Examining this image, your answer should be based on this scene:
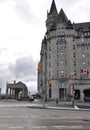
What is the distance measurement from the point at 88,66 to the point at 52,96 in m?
17.3

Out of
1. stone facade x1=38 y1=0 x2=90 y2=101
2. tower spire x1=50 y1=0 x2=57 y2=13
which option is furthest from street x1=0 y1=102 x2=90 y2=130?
tower spire x1=50 y1=0 x2=57 y2=13

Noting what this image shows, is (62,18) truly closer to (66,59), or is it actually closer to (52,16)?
(52,16)

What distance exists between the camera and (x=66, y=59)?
92.8 metres

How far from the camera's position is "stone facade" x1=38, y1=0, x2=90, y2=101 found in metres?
90.8

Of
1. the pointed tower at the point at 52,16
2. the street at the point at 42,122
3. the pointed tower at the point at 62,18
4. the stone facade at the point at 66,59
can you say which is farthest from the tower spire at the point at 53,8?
the street at the point at 42,122

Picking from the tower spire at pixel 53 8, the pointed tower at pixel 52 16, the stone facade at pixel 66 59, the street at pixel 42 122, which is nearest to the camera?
the street at pixel 42 122

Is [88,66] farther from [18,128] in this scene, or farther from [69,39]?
[18,128]

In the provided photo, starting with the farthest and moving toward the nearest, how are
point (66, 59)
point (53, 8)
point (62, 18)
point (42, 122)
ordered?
point (53, 8), point (62, 18), point (66, 59), point (42, 122)

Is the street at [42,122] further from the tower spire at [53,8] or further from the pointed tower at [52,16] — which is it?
the tower spire at [53,8]

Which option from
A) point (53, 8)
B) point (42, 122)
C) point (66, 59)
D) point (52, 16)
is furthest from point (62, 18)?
point (42, 122)

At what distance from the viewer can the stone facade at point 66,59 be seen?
298 ft

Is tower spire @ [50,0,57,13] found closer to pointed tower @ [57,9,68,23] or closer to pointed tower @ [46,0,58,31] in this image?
pointed tower @ [46,0,58,31]

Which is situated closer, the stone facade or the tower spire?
the stone facade

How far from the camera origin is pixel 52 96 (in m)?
91.4
